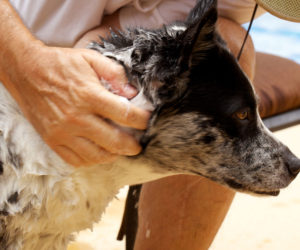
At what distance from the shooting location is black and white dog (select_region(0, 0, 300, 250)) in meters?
0.86

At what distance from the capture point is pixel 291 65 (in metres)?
2.63

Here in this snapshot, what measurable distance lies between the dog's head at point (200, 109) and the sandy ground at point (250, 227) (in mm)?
959

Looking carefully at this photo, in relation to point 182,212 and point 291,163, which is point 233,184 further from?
point 182,212

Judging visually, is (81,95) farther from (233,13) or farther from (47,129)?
(233,13)

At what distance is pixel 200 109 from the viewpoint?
903mm

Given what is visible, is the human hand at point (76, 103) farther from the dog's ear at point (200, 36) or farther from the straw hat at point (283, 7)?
the straw hat at point (283, 7)

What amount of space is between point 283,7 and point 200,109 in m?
0.31

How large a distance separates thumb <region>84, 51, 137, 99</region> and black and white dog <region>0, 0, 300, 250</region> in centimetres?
2

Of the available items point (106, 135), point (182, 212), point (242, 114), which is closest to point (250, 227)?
point (182, 212)

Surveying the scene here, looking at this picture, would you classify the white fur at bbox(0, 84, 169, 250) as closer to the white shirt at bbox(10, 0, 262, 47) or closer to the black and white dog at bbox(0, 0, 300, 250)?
the black and white dog at bbox(0, 0, 300, 250)

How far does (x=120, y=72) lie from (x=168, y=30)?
152mm

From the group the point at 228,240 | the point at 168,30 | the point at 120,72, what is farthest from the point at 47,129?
the point at 228,240

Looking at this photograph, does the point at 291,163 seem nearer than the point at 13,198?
No

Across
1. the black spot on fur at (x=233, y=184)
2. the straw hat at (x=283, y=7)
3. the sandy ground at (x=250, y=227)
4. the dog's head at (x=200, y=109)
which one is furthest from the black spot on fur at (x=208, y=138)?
the sandy ground at (x=250, y=227)
